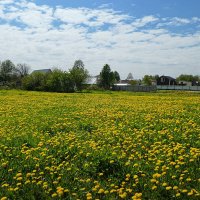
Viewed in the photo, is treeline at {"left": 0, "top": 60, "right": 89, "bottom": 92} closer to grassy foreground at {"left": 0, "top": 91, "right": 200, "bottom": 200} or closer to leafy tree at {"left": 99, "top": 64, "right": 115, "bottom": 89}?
leafy tree at {"left": 99, "top": 64, "right": 115, "bottom": 89}

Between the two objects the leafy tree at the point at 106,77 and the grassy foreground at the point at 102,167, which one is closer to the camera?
the grassy foreground at the point at 102,167

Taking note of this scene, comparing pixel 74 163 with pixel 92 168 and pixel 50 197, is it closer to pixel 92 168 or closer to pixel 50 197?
pixel 92 168

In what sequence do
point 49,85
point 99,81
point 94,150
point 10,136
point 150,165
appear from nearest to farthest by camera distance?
point 150,165 < point 94,150 < point 10,136 < point 49,85 < point 99,81

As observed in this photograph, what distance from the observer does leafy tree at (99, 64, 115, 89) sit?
347 feet

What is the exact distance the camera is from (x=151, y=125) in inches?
445

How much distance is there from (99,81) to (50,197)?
103 meters

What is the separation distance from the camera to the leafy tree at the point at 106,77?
105875 mm

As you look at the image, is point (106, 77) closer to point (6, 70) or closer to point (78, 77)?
point (78, 77)

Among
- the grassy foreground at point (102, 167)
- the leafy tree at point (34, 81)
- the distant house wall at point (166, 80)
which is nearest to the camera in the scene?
the grassy foreground at point (102, 167)

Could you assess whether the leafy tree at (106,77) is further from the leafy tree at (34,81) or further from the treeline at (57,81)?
the leafy tree at (34,81)

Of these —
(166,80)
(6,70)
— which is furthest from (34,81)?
(166,80)

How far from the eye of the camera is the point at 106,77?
106 metres

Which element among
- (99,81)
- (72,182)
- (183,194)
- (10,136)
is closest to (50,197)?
(72,182)

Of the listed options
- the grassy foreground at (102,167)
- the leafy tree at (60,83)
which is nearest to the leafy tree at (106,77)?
the leafy tree at (60,83)
